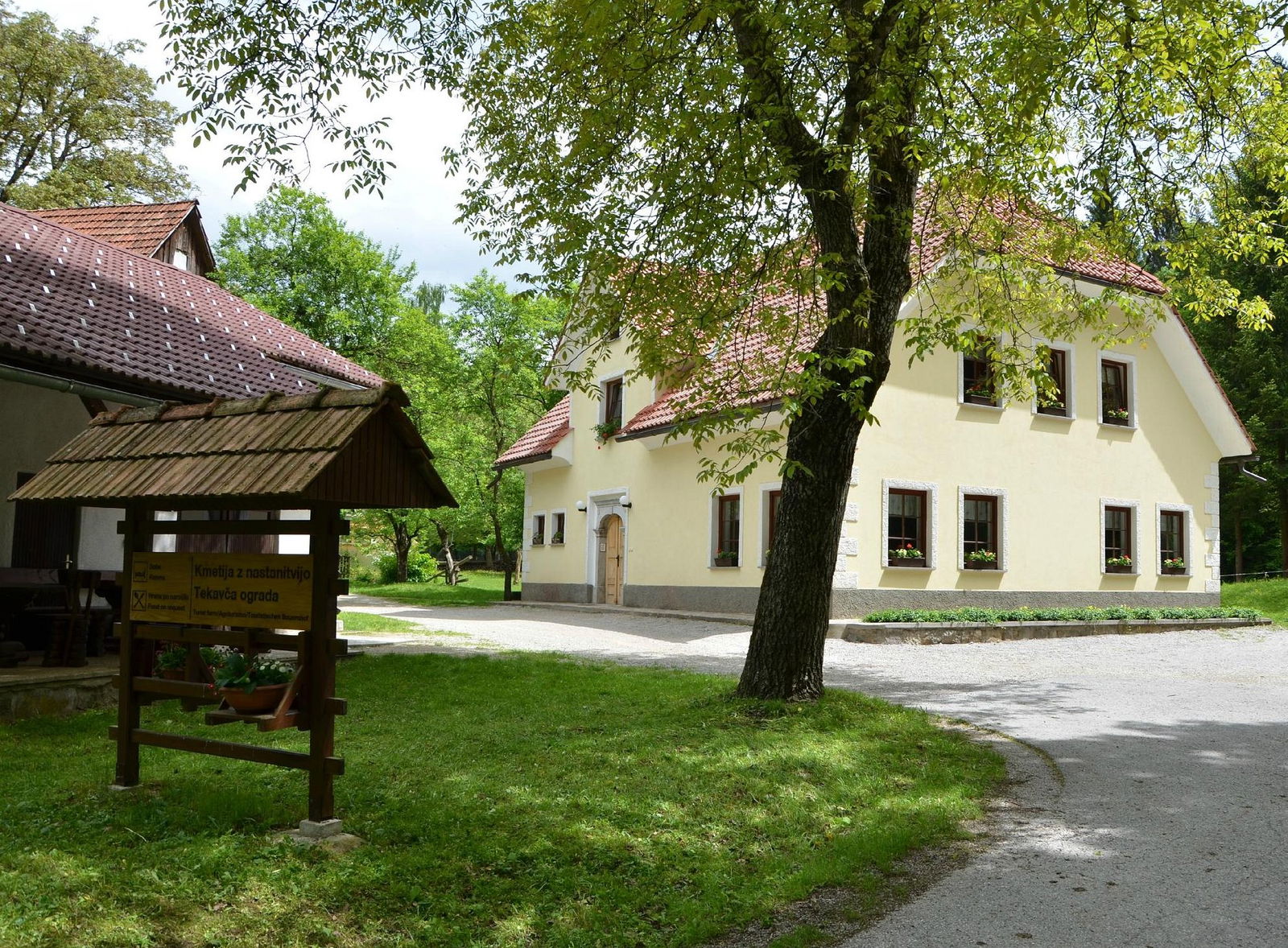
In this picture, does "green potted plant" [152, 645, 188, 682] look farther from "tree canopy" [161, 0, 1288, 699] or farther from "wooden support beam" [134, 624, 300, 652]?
"tree canopy" [161, 0, 1288, 699]

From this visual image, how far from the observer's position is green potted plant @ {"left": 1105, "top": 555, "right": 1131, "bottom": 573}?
22.0 metres

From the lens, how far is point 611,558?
83.0 ft

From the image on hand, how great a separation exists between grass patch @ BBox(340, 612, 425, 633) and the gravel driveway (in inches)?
135

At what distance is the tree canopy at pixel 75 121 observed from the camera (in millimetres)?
27359

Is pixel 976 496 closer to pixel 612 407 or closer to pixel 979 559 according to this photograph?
pixel 979 559

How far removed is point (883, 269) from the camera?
8664 mm

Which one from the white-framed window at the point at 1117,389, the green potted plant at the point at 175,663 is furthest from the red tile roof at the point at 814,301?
the white-framed window at the point at 1117,389

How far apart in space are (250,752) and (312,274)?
3368 cm

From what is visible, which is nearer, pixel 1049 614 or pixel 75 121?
pixel 1049 614

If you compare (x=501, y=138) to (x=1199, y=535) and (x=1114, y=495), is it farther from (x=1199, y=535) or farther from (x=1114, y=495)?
(x=1199, y=535)

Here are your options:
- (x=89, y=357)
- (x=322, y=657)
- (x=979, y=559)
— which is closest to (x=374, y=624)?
(x=89, y=357)

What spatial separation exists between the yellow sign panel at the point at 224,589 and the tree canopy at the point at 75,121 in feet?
84.9

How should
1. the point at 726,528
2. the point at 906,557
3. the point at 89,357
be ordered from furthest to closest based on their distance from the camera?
the point at 726,528 < the point at 906,557 < the point at 89,357

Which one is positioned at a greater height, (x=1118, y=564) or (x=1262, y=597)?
(x=1118, y=564)
